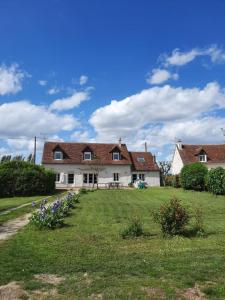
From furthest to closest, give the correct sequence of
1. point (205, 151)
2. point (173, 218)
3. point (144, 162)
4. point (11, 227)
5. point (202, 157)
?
point (205, 151) < point (202, 157) < point (144, 162) < point (11, 227) < point (173, 218)

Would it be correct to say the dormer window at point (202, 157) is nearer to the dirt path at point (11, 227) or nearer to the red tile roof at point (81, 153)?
the red tile roof at point (81, 153)

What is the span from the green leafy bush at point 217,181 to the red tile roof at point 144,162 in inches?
797

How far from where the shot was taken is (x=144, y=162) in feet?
171

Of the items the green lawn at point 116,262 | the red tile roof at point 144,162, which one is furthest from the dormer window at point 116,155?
the green lawn at point 116,262

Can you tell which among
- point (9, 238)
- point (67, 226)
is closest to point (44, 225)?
point (67, 226)

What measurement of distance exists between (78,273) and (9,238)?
175 inches

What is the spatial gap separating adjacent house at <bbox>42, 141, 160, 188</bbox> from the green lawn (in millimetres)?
36457

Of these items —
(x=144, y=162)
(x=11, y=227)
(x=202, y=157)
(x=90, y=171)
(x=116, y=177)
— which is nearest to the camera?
(x=11, y=227)

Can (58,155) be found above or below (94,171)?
above

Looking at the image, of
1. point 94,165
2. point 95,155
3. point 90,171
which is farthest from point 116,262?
point 95,155

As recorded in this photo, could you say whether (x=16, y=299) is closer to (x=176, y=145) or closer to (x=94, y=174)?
(x=94, y=174)

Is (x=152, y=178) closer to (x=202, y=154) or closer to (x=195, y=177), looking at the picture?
(x=202, y=154)

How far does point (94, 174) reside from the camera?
49094mm

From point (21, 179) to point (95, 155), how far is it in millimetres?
18260
